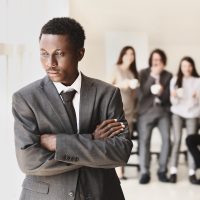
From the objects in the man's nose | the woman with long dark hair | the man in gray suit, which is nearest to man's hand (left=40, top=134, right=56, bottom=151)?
the man in gray suit

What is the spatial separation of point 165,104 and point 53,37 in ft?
9.84

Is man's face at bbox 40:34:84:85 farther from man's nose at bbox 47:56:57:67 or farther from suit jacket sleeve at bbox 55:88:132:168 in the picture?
suit jacket sleeve at bbox 55:88:132:168

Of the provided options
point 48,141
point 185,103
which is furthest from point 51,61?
point 185,103

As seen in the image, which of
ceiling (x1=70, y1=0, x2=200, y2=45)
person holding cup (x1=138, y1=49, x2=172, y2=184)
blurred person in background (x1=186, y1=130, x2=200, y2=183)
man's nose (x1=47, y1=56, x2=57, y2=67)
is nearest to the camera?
man's nose (x1=47, y1=56, x2=57, y2=67)

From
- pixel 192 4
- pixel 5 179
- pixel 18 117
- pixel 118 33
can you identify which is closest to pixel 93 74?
pixel 118 33

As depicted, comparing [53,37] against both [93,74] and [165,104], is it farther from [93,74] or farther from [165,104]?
[93,74]

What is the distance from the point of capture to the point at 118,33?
5.64m

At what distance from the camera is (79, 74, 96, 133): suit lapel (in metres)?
1.19

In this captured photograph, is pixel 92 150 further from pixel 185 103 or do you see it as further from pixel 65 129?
pixel 185 103

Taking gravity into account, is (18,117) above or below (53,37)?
below

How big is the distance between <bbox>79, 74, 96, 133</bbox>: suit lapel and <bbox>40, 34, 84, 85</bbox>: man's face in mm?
86

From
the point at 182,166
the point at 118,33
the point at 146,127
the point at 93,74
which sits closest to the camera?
the point at 146,127

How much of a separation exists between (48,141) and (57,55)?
0.84 feet

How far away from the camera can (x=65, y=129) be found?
1183mm
